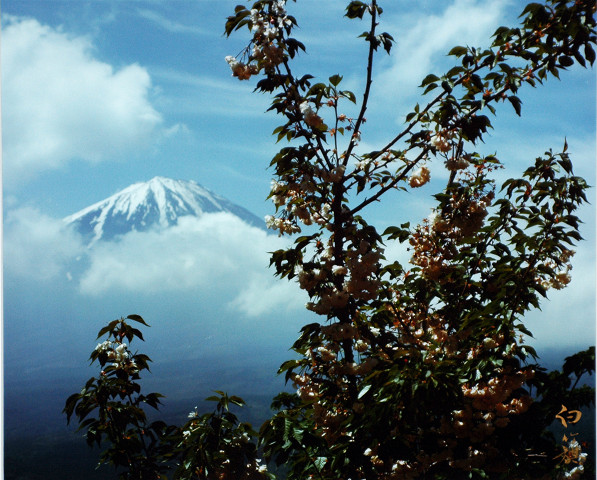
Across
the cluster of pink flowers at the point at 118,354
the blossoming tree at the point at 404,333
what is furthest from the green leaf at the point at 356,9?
the cluster of pink flowers at the point at 118,354

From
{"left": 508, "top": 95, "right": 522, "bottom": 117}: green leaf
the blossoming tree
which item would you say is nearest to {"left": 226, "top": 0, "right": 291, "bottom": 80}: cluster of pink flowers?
the blossoming tree

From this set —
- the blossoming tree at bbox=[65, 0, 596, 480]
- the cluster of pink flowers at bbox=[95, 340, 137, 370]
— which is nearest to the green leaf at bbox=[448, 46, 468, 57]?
the blossoming tree at bbox=[65, 0, 596, 480]

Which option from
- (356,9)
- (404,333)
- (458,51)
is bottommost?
(404,333)

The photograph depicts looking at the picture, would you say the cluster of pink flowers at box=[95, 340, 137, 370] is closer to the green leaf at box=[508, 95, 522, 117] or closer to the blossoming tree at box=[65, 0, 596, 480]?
the blossoming tree at box=[65, 0, 596, 480]

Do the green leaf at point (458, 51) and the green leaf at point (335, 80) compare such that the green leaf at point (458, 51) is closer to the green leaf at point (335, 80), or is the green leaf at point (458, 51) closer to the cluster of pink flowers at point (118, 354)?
the green leaf at point (335, 80)

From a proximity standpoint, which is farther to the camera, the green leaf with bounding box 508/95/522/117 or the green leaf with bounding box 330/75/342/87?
the green leaf with bounding box 330/75/342/87

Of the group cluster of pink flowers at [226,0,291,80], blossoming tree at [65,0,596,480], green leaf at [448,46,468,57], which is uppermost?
cluster of pink flowers at [226,0,291,80]

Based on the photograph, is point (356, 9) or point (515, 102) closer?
point (515, 102)

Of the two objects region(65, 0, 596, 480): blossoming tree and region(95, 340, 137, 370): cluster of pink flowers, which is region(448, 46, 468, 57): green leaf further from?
region(95, 340, 137, 370): cluster of pink flowers

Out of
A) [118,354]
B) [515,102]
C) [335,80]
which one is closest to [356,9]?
[335,80]

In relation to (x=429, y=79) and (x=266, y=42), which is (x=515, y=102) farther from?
(x=266, y=42)

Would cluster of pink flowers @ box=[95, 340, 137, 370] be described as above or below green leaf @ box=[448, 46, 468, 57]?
below

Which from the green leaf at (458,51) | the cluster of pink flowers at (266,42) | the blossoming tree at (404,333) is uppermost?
the cluster of pink flowers at (266,42)

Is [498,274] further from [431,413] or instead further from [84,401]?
[84,401]
